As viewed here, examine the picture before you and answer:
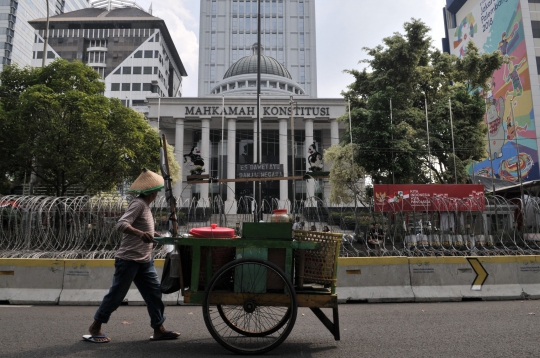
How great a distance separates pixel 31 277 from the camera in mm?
7555

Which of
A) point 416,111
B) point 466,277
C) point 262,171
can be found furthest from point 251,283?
point 416,111

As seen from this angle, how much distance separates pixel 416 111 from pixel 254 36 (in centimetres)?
6971

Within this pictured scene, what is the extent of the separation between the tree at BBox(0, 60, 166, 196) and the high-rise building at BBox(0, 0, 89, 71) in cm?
7033

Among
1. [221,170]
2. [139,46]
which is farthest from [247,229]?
[139,46]

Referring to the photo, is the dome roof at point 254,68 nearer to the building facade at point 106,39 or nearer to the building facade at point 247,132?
the building facade at point 247,132

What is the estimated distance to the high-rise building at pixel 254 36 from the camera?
84688 millimetres

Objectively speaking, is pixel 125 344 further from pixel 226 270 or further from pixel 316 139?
pixel 316 139

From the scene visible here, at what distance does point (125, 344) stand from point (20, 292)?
4.42 metres

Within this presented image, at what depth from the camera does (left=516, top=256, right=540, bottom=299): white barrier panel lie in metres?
7.84

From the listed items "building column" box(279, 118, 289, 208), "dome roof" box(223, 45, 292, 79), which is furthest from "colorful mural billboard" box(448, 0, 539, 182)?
"dome roof" box(223, 45, 292, 79)

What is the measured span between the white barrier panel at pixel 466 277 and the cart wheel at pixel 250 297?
454 centimetres

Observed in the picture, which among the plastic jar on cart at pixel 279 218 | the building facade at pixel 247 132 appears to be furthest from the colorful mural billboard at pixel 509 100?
the plastic jar on cart at pixel 279 218

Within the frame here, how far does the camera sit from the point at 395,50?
74.6 feet

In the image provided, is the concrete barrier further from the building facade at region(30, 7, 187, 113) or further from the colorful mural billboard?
the building facade at region(30, 7, 187, 113)
